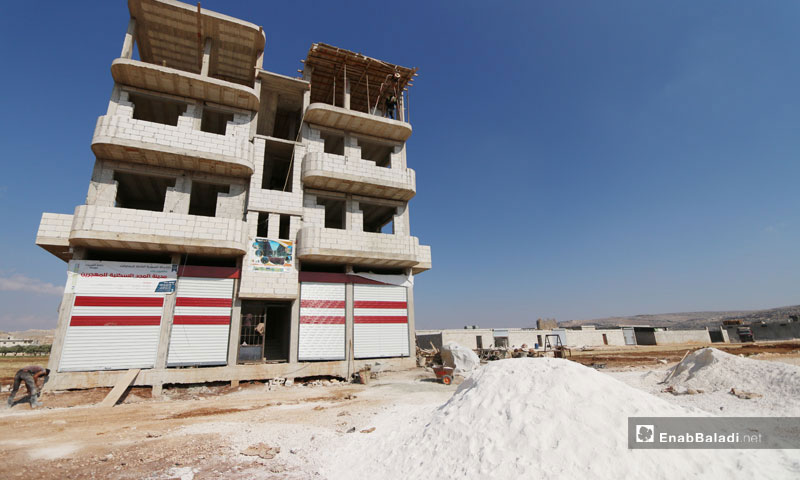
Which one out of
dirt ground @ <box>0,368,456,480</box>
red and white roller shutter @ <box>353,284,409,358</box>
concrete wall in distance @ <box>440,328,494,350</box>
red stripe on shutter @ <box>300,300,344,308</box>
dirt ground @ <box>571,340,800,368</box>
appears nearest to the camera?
dirt ground @ <box>0,368,456,480</box>

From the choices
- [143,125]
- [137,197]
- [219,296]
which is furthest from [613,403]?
[137,197]

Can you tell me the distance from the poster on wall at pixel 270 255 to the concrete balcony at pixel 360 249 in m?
0.70

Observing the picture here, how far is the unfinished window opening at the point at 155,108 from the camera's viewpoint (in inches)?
832

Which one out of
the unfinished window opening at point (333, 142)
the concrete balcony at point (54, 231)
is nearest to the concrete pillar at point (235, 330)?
the concrete balcony at point (54, 231)

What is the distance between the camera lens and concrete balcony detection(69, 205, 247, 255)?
1672cm

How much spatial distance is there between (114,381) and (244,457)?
13.2 metres

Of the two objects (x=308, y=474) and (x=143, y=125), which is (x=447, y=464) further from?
(x=143, y=125)

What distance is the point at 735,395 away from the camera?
447 inches

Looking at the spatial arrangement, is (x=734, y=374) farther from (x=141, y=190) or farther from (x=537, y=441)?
(x=141, y=190)

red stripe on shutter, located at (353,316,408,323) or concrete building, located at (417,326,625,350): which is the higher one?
red stripe on shutter, located at (353,316,408,323)

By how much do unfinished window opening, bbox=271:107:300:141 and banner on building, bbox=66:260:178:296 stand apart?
13.9 metres

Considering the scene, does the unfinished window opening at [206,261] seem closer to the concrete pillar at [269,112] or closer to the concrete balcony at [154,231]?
the concrete balcony at [154,231]

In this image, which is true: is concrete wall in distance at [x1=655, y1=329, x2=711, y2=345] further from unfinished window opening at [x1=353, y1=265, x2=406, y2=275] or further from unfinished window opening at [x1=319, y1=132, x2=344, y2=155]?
unfinished window opening at [x1=319, y1=132, x2=344, y2=155]

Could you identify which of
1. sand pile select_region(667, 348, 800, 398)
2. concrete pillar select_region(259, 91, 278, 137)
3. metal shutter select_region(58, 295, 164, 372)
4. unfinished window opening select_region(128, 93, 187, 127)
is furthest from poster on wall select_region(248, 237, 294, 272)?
sand pile select_region(667, 348, 800, 398)
